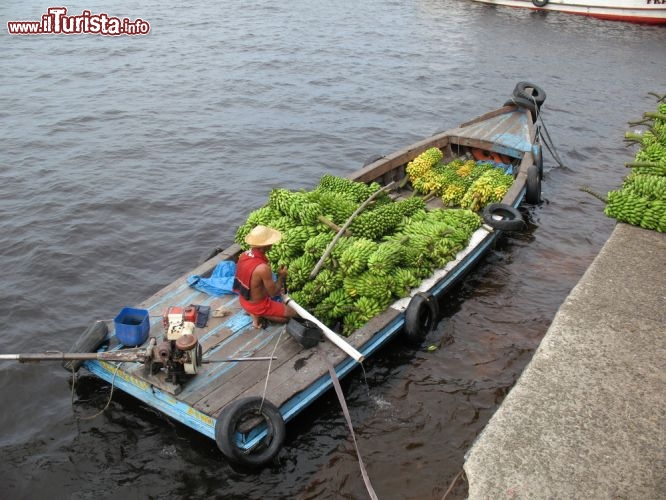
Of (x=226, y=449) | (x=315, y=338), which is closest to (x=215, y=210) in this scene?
(x=315, y=338)

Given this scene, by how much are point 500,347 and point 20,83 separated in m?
18.5

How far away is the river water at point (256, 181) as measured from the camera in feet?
23.7

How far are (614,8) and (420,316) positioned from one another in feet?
100

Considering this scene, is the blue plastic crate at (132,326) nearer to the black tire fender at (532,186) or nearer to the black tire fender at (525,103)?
the black tire fender at (532,186)

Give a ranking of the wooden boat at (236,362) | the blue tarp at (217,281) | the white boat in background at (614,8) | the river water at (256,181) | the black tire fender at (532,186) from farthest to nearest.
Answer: the white boat in background at (614,8)
the black tire fender at (532,186)
the blue tarp at (217,281)
the river water at (256,181)
the wooden boat at (236,362)

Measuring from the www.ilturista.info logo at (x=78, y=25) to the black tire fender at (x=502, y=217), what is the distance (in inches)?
855

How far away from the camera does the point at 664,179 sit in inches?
387

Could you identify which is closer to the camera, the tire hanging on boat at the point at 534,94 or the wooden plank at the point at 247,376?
the wooden plank at the point at 247,376

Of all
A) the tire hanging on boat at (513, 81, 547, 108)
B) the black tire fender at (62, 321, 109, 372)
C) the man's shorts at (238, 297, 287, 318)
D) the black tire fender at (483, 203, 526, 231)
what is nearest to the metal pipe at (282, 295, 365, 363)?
the man's shorts at (238, 297, 287, 318)

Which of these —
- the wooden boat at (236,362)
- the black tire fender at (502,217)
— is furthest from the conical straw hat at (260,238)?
the black tire fender at (502,217)

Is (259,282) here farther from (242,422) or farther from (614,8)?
(614,8)

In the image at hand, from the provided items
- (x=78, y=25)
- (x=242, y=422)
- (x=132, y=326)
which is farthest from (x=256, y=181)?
(x=78, y=25)

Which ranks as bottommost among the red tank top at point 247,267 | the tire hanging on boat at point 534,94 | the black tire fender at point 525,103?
the red tank top at point 247,267

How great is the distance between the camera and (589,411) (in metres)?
6.20
